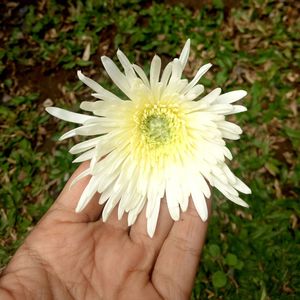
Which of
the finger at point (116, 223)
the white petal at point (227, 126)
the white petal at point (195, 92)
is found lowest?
the finger at point (116, 223)

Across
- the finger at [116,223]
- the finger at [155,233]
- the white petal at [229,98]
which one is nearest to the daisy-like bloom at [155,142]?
the white petal at [229,98]

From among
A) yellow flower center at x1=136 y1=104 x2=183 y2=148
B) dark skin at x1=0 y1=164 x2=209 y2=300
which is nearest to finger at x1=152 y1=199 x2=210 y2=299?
dark skin at x1=0 y1=164 x2=209 y2=300

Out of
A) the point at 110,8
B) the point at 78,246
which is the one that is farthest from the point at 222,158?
the point at 110,8

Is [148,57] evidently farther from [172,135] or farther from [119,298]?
[119,298]

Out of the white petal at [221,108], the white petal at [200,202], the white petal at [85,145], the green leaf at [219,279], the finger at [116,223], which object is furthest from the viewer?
the green leaf at [219,279]

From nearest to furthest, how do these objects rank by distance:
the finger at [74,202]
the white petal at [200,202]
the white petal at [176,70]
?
the white petal at [176,70], the white petal at [200,202], the finger at [74,202]

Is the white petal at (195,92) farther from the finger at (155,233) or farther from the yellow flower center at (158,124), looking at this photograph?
the finger at (155,233)

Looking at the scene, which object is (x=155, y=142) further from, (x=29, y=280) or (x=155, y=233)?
(x=29, y=280)
